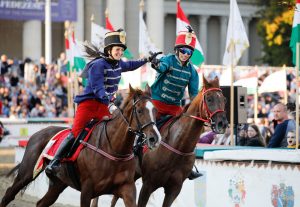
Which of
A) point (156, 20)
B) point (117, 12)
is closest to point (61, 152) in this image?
point (117, 12)

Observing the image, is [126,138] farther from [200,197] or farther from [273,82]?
[273,82]

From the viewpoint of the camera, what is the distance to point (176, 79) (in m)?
14.0

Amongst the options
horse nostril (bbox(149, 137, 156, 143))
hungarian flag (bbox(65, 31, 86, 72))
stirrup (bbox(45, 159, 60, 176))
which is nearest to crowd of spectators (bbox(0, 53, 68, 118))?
hungarian flag (bbox(65, 31, 86, 72))

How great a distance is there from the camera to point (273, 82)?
1204 inches

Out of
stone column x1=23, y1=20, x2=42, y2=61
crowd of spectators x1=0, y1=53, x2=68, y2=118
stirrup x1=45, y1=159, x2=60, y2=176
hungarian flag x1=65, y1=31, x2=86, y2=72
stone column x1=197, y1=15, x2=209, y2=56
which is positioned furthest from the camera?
stone column x1=197, y1=15, x2=209, y2=56

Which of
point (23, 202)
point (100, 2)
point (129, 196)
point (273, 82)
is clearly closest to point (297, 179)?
point (129, 196)

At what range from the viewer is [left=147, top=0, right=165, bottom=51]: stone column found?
69312mm

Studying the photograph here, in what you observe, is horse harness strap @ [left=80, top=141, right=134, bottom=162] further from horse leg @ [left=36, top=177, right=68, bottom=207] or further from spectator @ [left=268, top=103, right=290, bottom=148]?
spectator @ [left=268, top=103, right=290, bottom=148]

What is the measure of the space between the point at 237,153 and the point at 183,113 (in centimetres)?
123

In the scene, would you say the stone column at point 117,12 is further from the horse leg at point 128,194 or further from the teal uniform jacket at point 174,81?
the horse leg at point 128,194

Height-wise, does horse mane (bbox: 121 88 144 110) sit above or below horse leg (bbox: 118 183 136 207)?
above

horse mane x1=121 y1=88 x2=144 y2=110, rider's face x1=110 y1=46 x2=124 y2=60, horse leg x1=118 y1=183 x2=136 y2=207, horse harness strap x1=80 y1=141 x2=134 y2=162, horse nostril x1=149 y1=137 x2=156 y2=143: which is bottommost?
horse leg x1=118 y1=183 x2=136 y2=207

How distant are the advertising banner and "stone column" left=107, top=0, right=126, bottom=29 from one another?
14389 millimetres

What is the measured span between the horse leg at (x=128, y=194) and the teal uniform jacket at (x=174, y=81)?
202 centimetres
